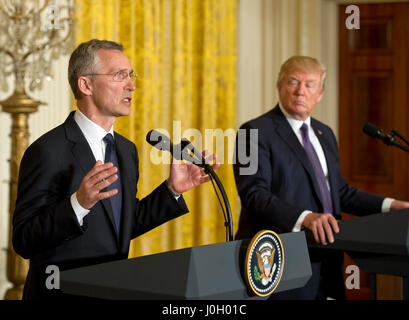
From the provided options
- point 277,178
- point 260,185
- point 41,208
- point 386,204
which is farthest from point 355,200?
point 41,208

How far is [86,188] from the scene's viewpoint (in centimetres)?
182

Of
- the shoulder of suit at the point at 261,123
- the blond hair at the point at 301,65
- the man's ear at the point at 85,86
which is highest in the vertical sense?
the blond hair at the point at 301,65

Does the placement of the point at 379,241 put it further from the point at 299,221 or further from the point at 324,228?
the point at 299,221

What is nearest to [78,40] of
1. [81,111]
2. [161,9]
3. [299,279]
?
[161,9]

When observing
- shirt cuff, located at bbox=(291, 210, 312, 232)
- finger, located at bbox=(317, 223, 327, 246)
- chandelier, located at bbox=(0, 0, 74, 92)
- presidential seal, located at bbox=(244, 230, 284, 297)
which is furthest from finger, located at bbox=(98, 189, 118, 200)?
chandelier, located at bbox=(0, 0, 74, 92)

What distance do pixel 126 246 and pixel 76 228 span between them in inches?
11.7

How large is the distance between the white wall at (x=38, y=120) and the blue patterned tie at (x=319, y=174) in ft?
6.57

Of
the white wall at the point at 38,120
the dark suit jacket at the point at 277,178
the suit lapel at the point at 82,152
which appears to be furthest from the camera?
the white wall at the point at 38,120

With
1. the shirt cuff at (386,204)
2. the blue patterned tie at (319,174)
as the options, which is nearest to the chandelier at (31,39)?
the blue patterned tie at (319,174)

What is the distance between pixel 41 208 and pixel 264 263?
75 centimetres

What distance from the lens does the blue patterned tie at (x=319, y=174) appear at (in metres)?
3.16

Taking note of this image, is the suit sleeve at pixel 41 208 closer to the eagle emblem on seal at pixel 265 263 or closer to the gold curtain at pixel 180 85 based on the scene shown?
the eagle emblem on seal at pixel 265 263

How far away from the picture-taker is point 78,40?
461 centimetres

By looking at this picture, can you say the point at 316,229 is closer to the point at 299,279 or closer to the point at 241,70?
the point at 299,279
